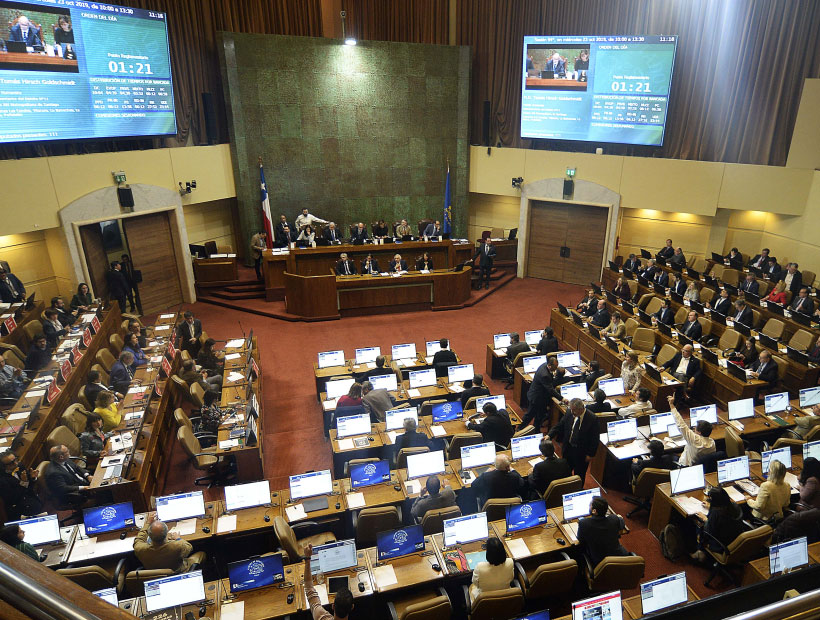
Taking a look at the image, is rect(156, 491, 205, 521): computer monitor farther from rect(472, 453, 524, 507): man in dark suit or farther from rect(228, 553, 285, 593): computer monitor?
rect(472, 453, 524, 507): man in dark suit

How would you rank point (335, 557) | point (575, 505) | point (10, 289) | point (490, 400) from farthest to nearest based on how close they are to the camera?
point (10, 289), point (490, 400), point (575, 505), point (335, 557)

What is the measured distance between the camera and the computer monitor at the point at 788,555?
5.18m

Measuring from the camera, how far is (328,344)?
12.9 meters

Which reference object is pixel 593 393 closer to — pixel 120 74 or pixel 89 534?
pixel 89 534

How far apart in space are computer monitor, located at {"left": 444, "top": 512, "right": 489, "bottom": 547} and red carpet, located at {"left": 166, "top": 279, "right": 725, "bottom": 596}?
1831 millimetres

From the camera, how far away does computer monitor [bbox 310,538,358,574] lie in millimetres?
5324

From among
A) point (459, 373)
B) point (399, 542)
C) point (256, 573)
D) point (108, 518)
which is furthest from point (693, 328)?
point (108, 518)

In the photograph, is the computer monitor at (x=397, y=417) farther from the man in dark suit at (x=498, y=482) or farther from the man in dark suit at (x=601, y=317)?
the man in dark suit at (x=601, y=317)

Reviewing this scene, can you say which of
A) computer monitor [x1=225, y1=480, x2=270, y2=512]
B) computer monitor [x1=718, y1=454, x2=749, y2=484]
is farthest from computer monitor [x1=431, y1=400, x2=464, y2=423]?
computer monitor [x1=718, y1=454, x2=749, y2=484]

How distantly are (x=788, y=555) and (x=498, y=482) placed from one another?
284 centimetres

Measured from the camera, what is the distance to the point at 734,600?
57.5 inches

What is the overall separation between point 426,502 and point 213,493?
3.41 metres

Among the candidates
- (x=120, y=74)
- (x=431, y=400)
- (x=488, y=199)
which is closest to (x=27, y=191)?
(x=120, y=74)

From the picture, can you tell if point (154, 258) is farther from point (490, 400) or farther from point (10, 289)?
point (490, 400)
